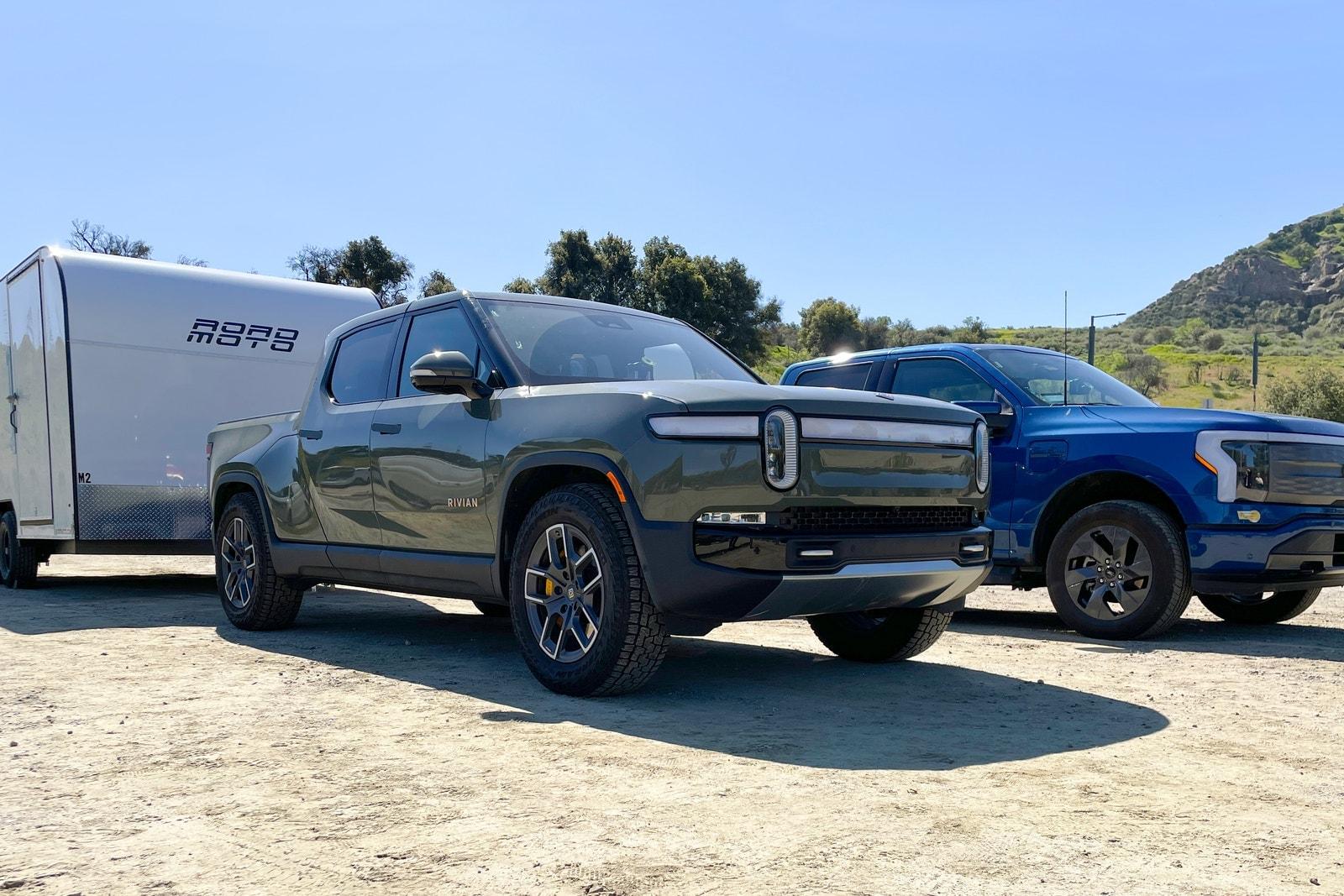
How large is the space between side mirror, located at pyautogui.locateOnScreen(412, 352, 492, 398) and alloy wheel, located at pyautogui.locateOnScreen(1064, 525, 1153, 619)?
4083mm

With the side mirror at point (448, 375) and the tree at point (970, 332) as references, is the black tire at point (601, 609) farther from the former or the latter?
the tree at point (970, 332)

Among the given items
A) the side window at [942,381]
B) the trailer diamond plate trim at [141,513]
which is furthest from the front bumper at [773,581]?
the trailer diamond plate trim at [141,513]

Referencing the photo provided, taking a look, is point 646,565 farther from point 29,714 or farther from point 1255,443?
point 1255,443

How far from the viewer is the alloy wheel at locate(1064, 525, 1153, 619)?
295 inches

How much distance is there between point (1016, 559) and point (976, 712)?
3197mm

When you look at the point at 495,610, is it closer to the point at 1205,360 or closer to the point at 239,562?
the point at 239,562

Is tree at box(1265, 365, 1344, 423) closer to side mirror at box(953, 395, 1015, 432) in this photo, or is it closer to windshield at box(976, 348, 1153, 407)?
windshield at box(976, 348, 1153, 407)

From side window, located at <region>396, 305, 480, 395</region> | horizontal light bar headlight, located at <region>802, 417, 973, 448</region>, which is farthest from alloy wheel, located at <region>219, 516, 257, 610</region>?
horizontal light bar headlight, located at <region>802, 417, 973, 448</region>

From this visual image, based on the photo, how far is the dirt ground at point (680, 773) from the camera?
309 cm

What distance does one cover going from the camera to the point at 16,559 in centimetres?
1147

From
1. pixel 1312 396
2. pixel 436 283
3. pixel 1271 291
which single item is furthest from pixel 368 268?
pixel 1271 291

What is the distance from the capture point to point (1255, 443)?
7.24 meters

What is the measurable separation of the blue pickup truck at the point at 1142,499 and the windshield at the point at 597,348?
2427 millimetres

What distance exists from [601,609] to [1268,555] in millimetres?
4250
